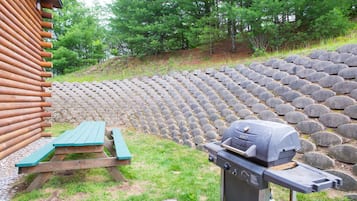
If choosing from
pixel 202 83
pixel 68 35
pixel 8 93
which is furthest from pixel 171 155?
pixel 68 35

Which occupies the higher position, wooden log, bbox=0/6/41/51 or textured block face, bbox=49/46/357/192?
wooden log, bbox=0/6/41/51

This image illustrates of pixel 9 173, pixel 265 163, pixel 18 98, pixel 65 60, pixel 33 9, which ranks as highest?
pixel 65 60

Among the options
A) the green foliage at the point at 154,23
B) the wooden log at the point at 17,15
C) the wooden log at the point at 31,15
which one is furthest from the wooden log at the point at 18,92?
the green foliage at the point at 154,23

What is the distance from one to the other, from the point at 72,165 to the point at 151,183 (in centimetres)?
95

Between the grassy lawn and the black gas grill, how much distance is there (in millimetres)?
951

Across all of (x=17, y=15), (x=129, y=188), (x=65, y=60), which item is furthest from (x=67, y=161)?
(x=65, y=60)

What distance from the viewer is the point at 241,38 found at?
738cm

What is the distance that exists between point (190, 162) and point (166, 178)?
→ 2.17 feet

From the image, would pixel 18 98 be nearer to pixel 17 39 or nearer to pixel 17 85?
pixel 17 85

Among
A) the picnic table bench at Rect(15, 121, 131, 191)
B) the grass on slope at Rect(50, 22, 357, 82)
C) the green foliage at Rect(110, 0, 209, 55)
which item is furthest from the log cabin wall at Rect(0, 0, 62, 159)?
the green foliage at Rect(110, 0, 209, 55)

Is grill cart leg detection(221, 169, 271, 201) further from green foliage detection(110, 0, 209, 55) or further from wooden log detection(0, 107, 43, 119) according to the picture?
green foliage detection(110, 0, 209, 55)

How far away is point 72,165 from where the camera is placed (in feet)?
8.41

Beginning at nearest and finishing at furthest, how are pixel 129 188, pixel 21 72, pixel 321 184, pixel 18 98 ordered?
pixel 321 184 → pixel 129 188 → pixel 18 98 → pixel 21 72

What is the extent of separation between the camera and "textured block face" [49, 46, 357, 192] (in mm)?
2729
